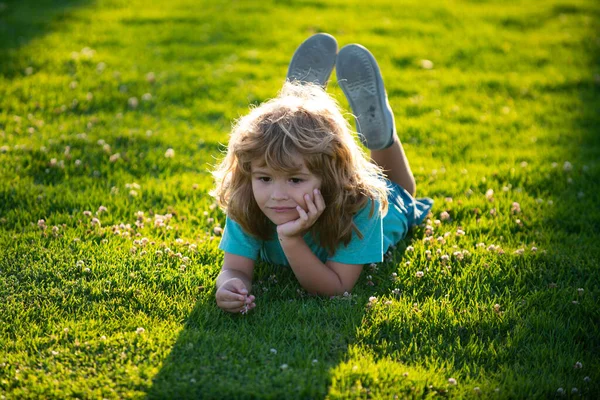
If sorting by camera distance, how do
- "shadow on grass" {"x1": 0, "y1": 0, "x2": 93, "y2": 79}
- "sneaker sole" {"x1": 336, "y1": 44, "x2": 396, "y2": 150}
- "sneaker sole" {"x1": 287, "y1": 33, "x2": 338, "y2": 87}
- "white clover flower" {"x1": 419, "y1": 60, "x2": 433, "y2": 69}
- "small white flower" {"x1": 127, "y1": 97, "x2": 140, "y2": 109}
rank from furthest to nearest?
"white clover flower" {"x1": 419, "y1": 60, "x2": 433, "y2": 69}, "shadow on grass" {"x1": 0, "y1": 0, "x2": 93, "y2": 79}, "small white flower" {"x1": 127, "y1": 97, "x2": 140, "y2": 109}, "sneaker sole" {"x1": 287, "y1": 33, "x2": 338, "y2": 87}, "sneaker sole" {"x1": 336, "y1": 44, "x2": 396, "y2": 150}

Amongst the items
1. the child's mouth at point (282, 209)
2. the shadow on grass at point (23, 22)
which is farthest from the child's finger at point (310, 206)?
the shadow on grass at point (23, 22)

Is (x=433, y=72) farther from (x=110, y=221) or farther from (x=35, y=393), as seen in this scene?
(x=35, y=393)

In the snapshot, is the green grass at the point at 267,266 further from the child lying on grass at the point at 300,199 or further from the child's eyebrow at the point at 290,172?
the child's eyebrow at the point at 290,172

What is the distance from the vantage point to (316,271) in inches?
157

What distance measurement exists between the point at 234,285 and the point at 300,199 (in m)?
0.68

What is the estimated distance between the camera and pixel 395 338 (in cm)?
379

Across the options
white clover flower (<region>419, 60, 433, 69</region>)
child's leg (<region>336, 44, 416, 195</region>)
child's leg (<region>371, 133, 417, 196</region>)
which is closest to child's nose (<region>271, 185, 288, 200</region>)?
child's leg (<region>336, 44, 416, 195</region>)

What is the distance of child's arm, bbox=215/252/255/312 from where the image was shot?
3861 mm

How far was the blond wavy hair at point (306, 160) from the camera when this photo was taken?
12.2ft

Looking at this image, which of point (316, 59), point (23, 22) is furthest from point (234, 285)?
point (23, 22)

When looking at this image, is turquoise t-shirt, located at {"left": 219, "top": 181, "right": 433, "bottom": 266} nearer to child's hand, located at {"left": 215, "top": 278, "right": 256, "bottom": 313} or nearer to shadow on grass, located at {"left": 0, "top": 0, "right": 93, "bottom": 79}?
child's hand, located at {"left": 215, "top": 278, "right": 256, "bottom": 313}

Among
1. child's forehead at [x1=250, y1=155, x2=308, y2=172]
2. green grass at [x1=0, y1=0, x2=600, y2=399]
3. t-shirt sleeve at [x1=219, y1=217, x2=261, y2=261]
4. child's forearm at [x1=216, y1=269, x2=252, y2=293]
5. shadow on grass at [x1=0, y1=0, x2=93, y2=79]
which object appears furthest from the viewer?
shadow on grass at [x1=0, y1=0, x2=93, y2=79]

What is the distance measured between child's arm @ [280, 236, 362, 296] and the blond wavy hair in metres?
0.14

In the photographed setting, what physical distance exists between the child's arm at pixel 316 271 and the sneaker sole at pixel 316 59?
193 cm
